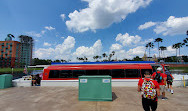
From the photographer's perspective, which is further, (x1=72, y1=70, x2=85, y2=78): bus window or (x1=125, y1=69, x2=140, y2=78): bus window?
(x1=72, y1=70, x2=85, y2=78): bus window

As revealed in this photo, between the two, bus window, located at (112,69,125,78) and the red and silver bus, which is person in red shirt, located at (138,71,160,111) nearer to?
the red and silver bus

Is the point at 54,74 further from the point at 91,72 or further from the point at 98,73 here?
the point at 98,73

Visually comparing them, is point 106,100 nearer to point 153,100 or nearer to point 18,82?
point 153,100

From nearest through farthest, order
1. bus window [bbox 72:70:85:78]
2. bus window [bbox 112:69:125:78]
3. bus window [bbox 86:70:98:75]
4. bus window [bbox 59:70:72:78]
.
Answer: bus window [bbox 112:69:125:78] → bus window [bbox 86:70:98:75] → bus window [bbox 72:70:85:78] → bus window [bbox 59:70:72:78]

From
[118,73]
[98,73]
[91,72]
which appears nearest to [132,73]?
[118,73]

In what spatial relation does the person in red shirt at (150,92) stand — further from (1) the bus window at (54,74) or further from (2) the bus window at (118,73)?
(1) the bus window at (54,74)

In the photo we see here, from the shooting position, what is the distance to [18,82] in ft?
35.3

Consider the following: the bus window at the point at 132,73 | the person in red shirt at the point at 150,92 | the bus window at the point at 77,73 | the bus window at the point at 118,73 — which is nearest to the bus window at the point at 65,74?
the bus window at the point at 77,73

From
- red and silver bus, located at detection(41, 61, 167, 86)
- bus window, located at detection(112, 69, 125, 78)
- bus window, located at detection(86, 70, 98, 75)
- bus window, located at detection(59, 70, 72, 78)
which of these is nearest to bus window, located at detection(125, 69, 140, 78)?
red and silver bus, located at detection(41, 61, 167, 86)

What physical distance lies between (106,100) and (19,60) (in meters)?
111

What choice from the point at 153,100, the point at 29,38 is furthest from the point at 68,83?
the point at 29,38

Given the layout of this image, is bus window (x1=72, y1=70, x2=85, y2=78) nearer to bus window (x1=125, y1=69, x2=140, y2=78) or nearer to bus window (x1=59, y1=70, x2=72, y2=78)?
bus window (x1=59, y1=70, x2=72, y2=78)

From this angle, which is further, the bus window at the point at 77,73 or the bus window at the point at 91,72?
the bus window at the point at 77,73

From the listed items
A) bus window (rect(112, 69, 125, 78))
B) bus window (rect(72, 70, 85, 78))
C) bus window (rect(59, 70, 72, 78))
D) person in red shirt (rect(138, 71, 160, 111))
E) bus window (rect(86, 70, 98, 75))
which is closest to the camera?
person in red shirt (rect(138, 71, 160, 111))
